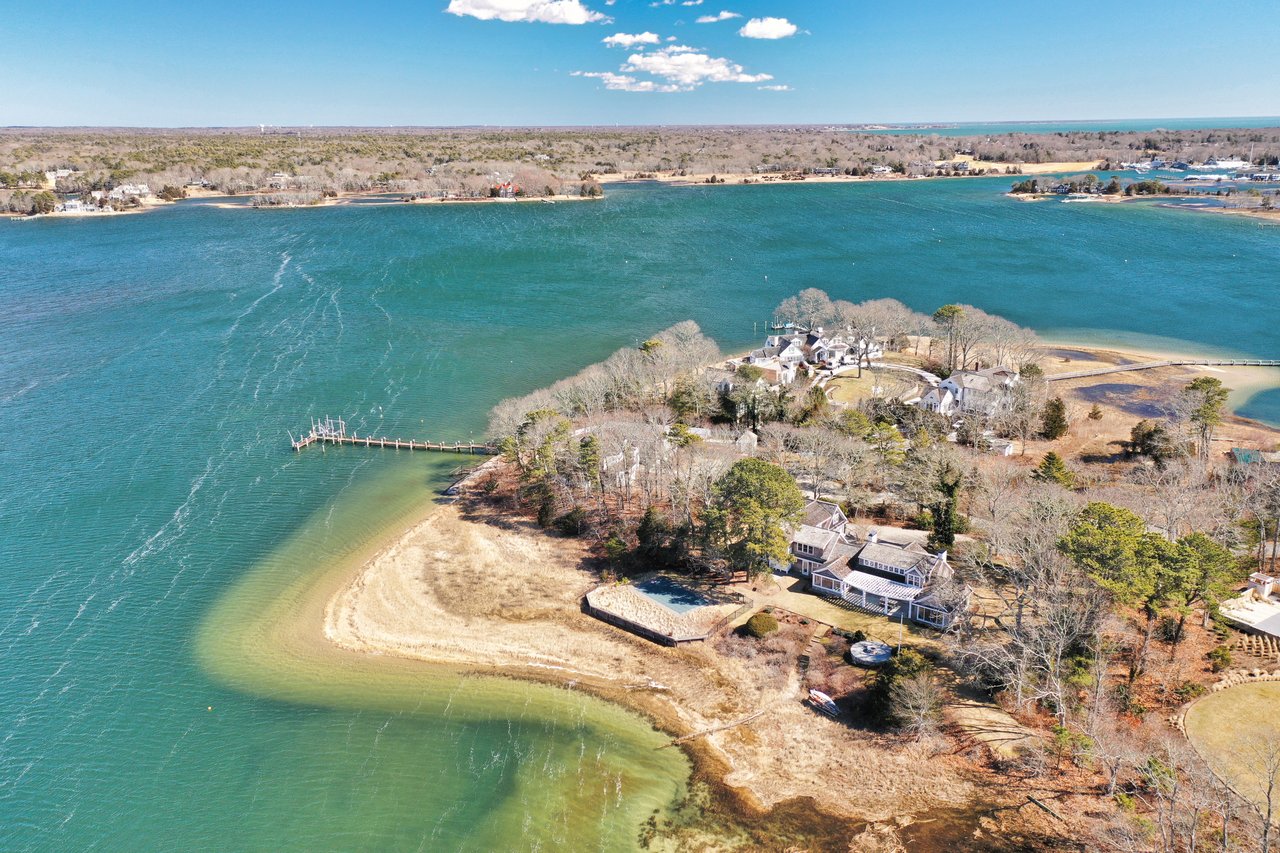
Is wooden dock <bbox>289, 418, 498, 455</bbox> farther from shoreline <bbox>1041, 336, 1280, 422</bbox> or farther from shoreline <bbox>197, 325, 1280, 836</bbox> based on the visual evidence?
shoreline <bbox>1041, 336, 1280, 422</bbox>

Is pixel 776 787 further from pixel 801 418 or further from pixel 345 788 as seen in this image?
pixel 801 418

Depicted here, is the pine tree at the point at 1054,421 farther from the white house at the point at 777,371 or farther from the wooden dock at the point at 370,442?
the wooden dock at the point at 370,442

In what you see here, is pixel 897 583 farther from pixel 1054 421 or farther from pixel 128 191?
pixel 128 191

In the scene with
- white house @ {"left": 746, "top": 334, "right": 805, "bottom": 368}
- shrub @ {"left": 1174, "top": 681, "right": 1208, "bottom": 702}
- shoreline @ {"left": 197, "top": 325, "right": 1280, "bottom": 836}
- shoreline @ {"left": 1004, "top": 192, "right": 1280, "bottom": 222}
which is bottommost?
shoreline @ {"left": 197, "top": 325, "right": 1280, "bottom": 836}

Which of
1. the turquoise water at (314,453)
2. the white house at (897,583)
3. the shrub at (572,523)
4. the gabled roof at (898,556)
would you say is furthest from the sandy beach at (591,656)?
the gabled roof at (898,556)

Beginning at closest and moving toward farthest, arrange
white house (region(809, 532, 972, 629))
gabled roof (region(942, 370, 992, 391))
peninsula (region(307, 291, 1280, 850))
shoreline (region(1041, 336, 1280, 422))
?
peninsula (region(307, 291, 1280, 850)), white house (region(809, 532, 972, 629)), gabled roof (region(942, 370, 992, 391)), shoreline (region(1041, 336, 1280, 422))

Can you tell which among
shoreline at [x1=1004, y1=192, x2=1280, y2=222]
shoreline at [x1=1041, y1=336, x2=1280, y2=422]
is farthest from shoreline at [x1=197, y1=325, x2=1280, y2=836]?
shoreline at [x1=1004, y1=192, x2=1280, y2=222]

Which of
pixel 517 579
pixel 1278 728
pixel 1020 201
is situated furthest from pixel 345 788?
pixel 1020 201
